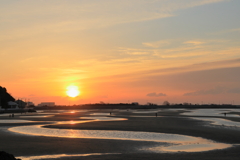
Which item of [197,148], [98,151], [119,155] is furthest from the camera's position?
[197,148]

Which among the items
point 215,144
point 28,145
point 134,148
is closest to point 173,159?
point 134,148

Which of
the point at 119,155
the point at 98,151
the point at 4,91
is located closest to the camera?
the point at 119,155

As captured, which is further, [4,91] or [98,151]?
[4,91]

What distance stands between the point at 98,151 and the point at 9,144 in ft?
34.1

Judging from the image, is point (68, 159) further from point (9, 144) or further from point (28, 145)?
point (9, 144)

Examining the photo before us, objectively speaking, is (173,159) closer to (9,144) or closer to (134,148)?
(134,148)

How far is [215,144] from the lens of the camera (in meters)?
29.6

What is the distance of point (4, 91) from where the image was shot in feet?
564

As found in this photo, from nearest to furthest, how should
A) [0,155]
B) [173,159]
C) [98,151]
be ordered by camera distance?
[0,155] → [173,159] → [98,151]

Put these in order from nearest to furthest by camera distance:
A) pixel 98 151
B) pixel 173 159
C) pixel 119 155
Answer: pixel 173 159
pixel 119 155
pixel 98 151

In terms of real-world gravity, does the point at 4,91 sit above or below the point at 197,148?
above

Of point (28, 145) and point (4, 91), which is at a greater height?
point (4, 91)

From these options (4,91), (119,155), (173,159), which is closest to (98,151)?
(119,155)

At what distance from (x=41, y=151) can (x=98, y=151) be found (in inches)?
200
